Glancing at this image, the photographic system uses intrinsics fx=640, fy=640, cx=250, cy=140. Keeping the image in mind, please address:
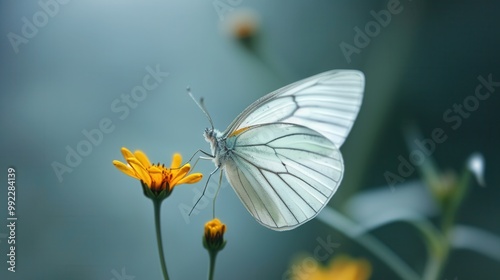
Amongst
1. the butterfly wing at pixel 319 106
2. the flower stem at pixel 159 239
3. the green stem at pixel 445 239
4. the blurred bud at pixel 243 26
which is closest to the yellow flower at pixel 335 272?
the green stem at pixel 445 239

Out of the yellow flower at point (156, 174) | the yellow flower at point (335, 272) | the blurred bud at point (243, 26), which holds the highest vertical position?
the blurred bud at point (243, 26)

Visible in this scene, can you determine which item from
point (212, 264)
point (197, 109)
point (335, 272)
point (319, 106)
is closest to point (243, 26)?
point (197, 109)

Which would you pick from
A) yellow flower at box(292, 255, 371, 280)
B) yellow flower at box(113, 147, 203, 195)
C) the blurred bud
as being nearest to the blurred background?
the blurred bud

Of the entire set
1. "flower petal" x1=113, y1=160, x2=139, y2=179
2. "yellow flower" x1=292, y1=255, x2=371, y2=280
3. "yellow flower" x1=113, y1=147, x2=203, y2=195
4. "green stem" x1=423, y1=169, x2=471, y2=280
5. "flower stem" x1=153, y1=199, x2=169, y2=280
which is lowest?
"green stem" x1=423, y1=169, x2=471, y2=280

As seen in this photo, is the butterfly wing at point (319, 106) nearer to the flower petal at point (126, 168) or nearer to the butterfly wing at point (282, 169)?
the butterfly wing at point (282, 169)

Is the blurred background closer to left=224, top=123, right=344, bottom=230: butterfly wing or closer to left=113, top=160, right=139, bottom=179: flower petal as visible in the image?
left=224, top=123, right=344, bottom=230: butterfly wing

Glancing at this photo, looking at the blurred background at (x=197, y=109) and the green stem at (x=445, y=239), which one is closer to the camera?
the green stem at (x=445, y=239)

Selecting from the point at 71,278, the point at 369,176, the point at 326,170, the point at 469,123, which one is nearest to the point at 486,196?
the point at 469,123
